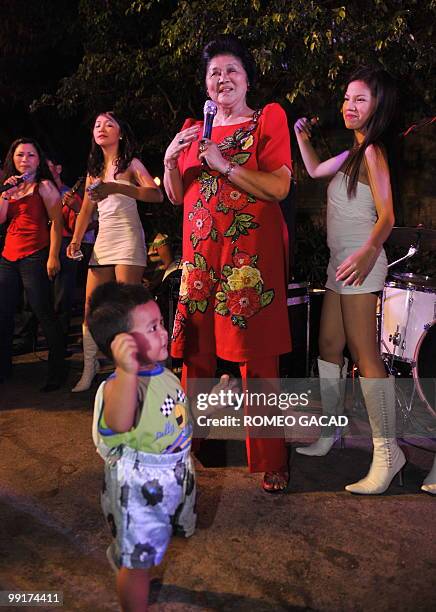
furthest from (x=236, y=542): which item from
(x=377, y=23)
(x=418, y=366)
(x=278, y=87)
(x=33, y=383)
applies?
(x=278, y=87)

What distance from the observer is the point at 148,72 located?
36.2 ft

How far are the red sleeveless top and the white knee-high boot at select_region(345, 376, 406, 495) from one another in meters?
3.10

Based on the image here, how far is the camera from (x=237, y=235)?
321cm

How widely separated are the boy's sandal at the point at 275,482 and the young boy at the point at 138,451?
1371 millimetres

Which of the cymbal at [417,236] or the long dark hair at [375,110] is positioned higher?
the long dark hair at [375,110]

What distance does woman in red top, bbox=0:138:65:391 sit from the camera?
5219 mm

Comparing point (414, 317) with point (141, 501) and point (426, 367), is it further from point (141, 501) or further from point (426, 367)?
point (141, 501)

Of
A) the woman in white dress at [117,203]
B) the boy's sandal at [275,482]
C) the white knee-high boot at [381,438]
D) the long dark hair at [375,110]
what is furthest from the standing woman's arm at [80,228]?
the white knee-high boot at [381,438]

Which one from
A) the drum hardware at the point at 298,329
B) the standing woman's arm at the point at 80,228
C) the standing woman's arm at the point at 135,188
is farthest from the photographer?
the drum hardware at the point at 298,329

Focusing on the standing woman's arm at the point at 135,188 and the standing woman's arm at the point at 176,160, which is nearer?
the standing woman's arm at the point at 176,160

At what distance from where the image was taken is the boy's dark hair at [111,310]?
2.04 m

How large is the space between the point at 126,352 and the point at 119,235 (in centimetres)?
291

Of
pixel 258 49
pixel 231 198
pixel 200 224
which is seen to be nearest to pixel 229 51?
pixel 231 198

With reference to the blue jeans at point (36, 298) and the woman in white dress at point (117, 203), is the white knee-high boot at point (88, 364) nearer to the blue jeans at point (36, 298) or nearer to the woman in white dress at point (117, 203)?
the blue jeans at point (36, 298)
